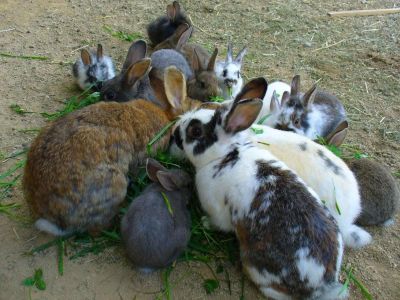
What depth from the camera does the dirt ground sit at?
302 cm

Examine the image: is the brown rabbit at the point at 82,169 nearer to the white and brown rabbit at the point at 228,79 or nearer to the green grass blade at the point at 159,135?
the green grass blade at the point at 159,135

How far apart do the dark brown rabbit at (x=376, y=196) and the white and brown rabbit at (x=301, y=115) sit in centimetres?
66

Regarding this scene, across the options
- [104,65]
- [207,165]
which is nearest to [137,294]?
[207,165]

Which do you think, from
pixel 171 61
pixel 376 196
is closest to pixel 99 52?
pixel 171 61

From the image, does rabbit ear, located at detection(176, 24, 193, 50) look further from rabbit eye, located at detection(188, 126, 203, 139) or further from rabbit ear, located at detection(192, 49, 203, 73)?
rabbit eye, located at detection(188, 126, 203, 139)

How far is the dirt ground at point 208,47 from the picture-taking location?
9.89 ft

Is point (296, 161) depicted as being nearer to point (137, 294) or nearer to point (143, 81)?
point (137, 294)

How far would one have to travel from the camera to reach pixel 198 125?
332 centimetres

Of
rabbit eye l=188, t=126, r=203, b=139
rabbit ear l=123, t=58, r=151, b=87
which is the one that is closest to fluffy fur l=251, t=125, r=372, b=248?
rabbit eye l=188, t=126, r=203, b=139

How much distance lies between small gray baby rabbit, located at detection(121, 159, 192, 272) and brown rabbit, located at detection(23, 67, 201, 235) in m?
0.17

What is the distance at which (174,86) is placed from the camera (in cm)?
382

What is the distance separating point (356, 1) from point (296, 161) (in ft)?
15.4

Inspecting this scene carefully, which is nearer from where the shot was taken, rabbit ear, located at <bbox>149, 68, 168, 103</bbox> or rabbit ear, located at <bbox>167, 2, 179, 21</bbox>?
rabbit ear, located at <bbox>149, 68, 168, 103</bbox>

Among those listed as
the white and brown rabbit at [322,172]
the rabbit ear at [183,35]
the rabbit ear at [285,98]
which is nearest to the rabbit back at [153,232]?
the white and brown rabbit at [322,172]
